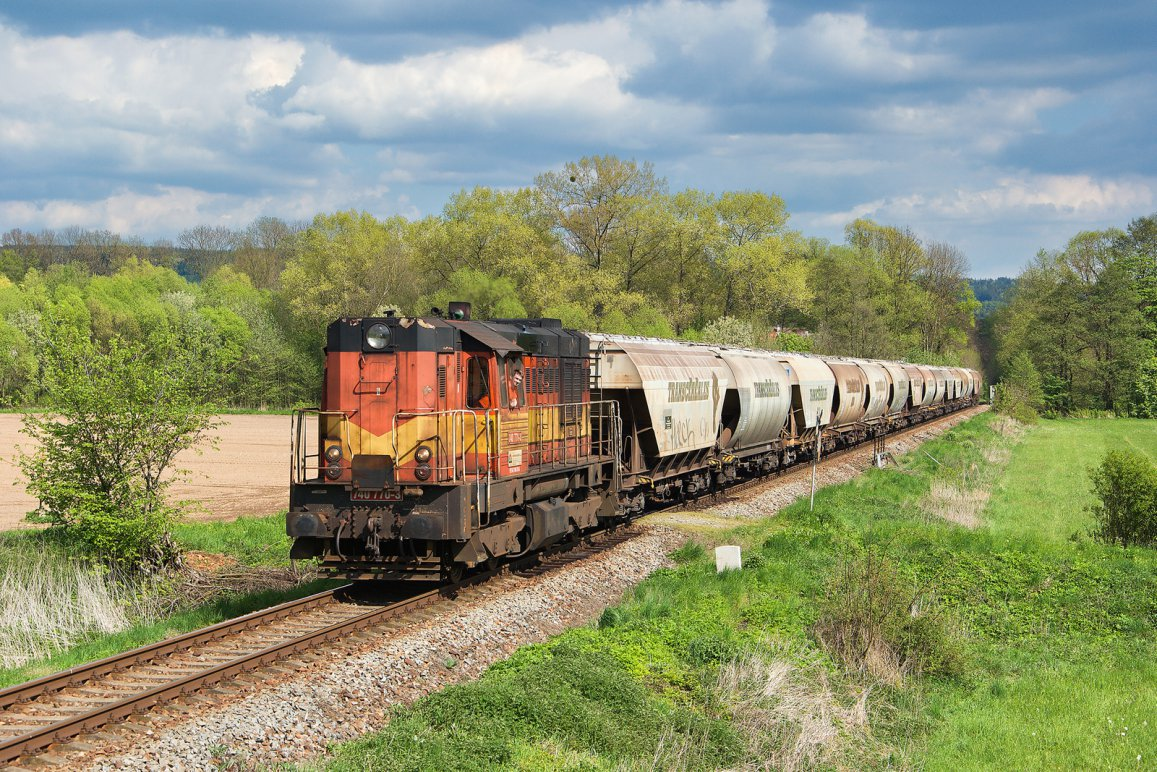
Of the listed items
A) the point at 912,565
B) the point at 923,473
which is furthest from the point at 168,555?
the point at 923,473

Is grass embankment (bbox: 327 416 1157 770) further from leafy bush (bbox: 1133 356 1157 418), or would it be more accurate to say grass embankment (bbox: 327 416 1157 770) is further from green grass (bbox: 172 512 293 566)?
leafy bush (bbox: 1133 356 1157 418)

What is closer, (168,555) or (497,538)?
(497,538)

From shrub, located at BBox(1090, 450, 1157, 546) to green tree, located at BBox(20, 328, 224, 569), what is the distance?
17.6 meters

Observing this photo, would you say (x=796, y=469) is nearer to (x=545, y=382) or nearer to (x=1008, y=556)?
(x=1008, y=556)

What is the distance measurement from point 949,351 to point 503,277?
182ft

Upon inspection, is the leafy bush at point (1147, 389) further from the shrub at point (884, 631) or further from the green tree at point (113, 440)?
the green tree at point (113, 440)

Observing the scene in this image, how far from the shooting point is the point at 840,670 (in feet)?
40.5

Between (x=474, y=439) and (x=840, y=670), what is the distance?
5.84 m

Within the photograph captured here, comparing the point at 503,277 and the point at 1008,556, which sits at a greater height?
the point at 503,277

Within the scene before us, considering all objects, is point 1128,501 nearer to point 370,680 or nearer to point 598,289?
point 370,680

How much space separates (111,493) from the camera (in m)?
14.4

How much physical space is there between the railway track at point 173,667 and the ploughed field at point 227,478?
3.27 metres

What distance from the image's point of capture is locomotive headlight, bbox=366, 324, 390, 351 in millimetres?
13188

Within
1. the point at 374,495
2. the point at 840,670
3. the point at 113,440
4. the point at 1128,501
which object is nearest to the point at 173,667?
the point at 374,495
